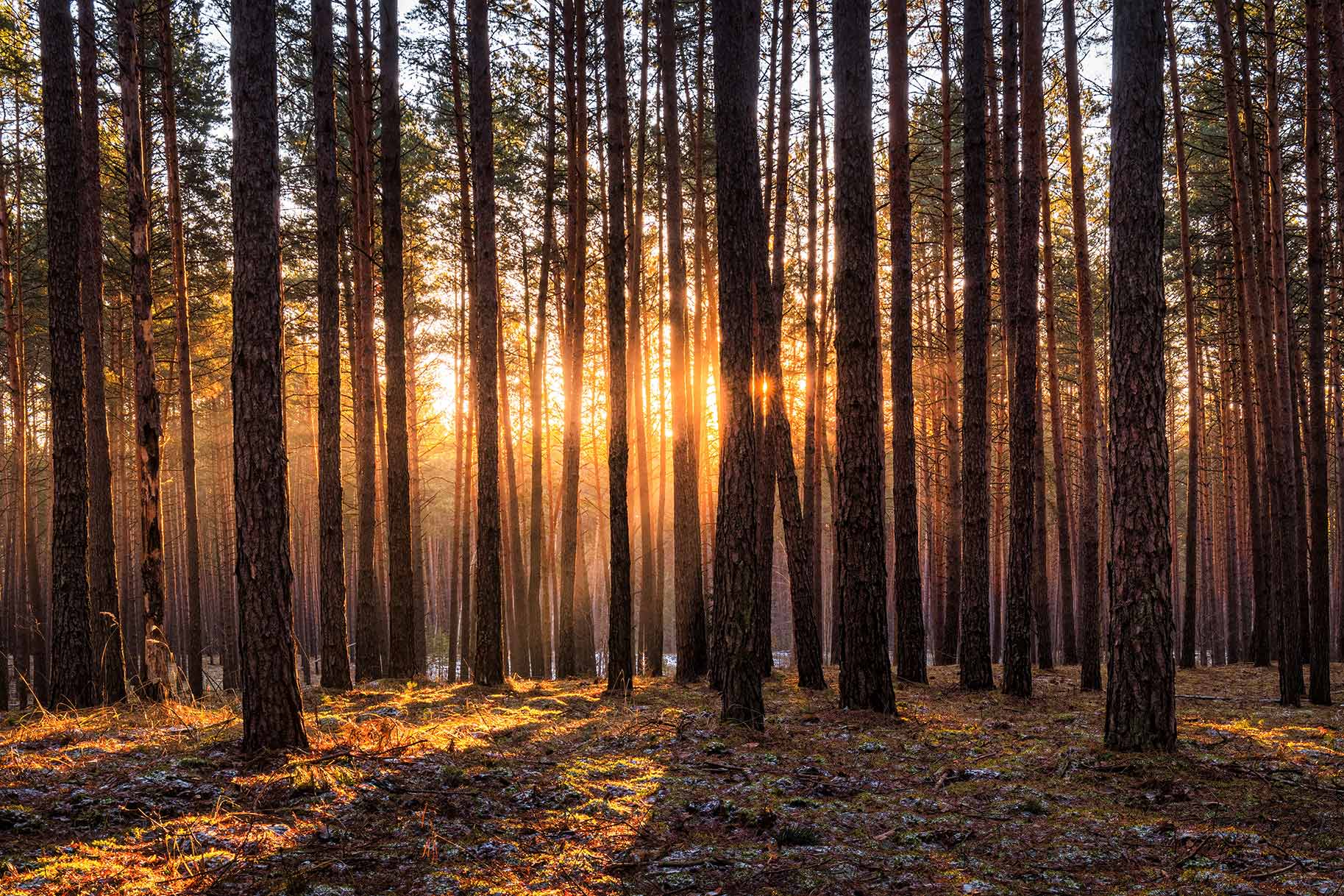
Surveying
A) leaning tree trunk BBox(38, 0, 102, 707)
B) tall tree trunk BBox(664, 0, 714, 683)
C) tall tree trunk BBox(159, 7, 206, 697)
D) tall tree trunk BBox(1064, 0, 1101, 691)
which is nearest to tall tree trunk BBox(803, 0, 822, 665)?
tall tree trunk BBox(664, 0, 714, 683)

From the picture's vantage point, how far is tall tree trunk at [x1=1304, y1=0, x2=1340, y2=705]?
392 inches

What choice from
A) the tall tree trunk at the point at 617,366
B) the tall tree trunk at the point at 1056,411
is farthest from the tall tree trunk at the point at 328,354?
the tall tree trunk at the point at 1056,411

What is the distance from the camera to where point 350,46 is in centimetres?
1455

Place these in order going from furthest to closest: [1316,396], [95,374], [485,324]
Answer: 1. [95,374]
2. [485,324]
3. [1316,396]

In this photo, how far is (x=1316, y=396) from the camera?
1040 centimetres

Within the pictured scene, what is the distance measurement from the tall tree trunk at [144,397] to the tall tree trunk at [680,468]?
649 cm

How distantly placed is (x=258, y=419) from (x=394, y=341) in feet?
20.8

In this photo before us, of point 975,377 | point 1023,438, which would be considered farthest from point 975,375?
point 1023,438

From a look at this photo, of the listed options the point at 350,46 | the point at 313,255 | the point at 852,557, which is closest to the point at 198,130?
the point at 313,255

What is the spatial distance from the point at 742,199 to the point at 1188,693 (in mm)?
10135

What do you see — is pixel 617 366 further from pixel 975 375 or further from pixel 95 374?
pixel 95 374

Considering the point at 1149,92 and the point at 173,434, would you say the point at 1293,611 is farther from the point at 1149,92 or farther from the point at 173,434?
the point at 173,434

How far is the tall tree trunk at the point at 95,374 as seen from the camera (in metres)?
10.3

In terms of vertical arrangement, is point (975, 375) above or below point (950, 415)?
above
